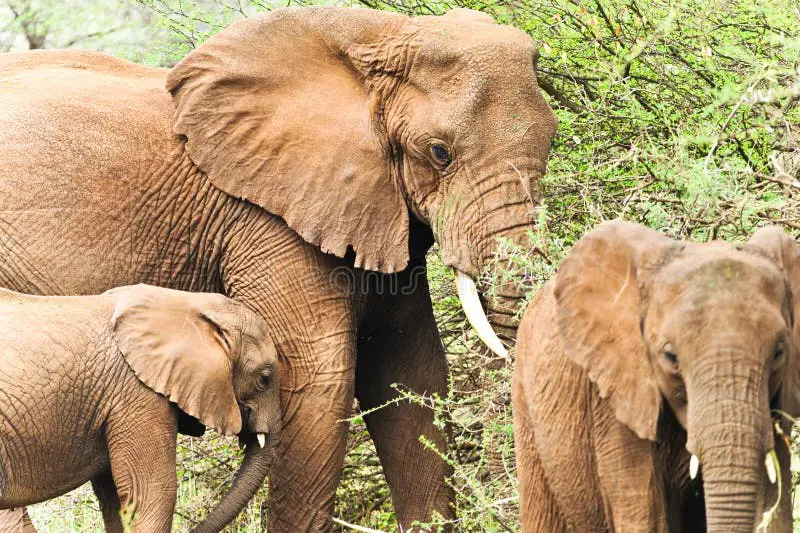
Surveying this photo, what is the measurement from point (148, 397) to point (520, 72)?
70.9 inches

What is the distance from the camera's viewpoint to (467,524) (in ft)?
21.7

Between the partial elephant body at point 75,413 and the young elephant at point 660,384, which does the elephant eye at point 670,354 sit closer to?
the young elephant at point 660,384

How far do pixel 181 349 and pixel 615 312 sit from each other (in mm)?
2173

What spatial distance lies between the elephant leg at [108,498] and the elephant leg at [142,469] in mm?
391

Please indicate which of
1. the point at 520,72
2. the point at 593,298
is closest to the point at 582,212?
the point at 520,72

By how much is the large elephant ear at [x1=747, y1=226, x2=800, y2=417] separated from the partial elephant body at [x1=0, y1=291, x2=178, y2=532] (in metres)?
2.50

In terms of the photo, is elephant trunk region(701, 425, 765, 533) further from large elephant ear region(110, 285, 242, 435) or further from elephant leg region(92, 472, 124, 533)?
elephant leg region(92, 472, 124, 533)

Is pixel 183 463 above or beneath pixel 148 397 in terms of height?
beneath

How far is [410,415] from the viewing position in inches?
278

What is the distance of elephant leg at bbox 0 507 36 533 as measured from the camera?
6.08 m

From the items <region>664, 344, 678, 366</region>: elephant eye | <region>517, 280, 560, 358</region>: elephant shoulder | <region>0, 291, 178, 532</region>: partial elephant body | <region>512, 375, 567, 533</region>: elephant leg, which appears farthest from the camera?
<region>0, 291, 178, 532</region>: partial elephant body

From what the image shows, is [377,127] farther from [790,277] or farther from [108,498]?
[790,277]

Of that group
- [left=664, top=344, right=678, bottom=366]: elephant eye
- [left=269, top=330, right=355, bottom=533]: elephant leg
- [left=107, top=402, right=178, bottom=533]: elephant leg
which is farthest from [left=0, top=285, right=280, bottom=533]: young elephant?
[left=664, top=344, right=678, bottom=366]: elephant eye

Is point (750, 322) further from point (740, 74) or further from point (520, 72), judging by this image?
point (740, 74)
